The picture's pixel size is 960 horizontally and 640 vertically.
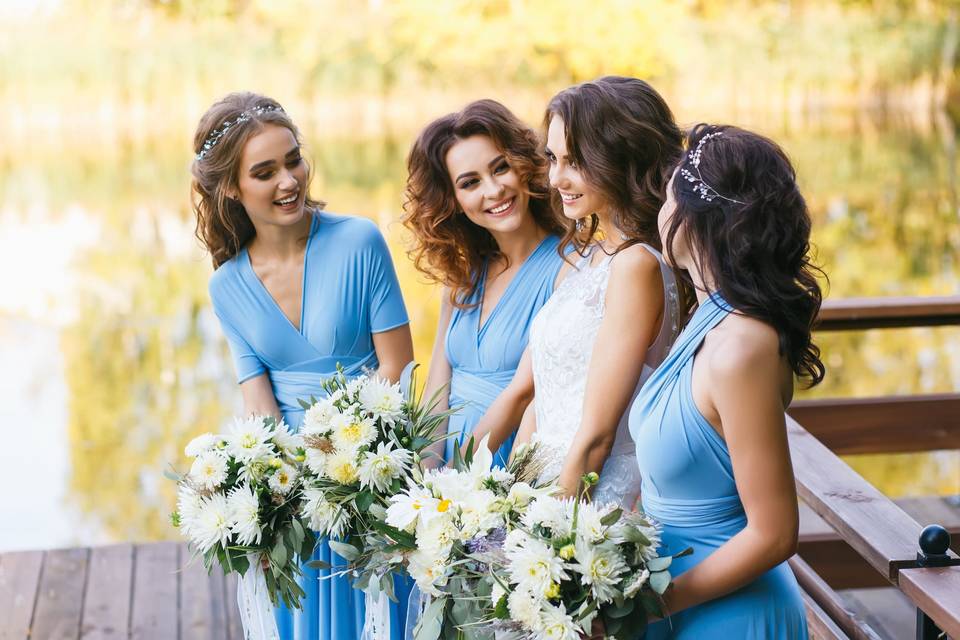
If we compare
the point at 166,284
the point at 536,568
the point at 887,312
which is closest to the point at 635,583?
the point at 536,568

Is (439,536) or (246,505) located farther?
(246,505)

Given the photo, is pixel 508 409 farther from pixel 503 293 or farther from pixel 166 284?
pixel 166 284

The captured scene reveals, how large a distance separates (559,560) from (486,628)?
21 centimetres

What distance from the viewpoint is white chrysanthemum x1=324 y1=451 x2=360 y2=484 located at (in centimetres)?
206

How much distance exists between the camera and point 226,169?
2783 mm

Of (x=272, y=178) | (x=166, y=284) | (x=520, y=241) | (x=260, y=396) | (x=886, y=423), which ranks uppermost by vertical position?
(x=272, y=178)

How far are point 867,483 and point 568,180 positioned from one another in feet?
2.89

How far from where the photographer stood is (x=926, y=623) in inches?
73.3

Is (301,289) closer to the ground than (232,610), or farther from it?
farther from it

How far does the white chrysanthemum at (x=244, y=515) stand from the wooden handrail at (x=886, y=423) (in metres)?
2.16

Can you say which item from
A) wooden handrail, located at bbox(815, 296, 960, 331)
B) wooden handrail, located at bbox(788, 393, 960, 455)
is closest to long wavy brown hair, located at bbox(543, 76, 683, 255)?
wooden handrail, located at bbox(815, 296, 960, 331)

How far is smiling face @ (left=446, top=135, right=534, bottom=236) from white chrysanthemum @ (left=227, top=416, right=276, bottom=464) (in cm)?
74

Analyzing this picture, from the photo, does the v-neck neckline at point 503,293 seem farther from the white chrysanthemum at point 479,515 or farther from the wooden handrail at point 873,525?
the white chrysanthemum at point 479,515

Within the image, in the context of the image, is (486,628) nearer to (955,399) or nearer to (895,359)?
(955,399)
